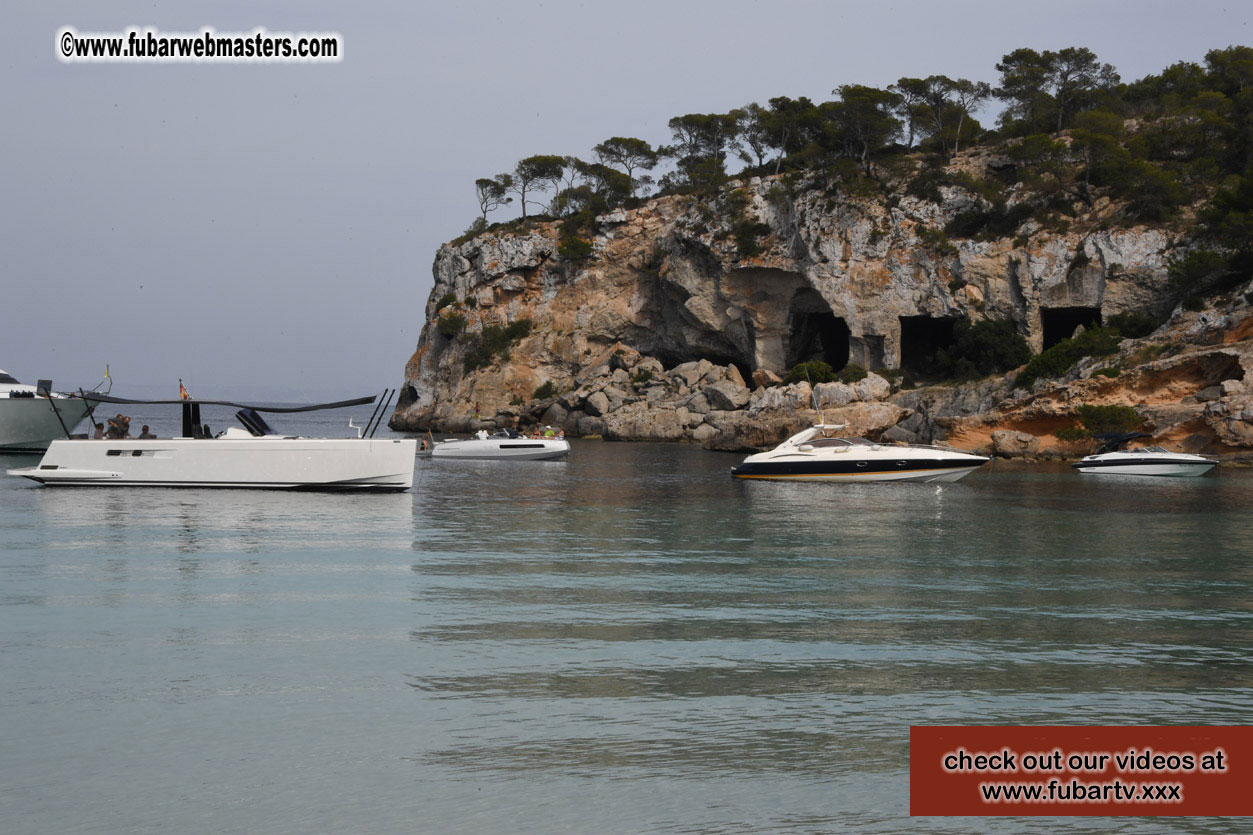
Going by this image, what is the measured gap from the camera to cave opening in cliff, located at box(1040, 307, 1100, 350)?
67.1m

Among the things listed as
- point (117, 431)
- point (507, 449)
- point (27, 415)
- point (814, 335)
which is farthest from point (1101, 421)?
point (27, 415)

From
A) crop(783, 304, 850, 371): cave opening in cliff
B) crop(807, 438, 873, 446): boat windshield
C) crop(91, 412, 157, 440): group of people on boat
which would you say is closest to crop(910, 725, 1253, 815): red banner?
crop(807, 438, 873, 446): boat windshield

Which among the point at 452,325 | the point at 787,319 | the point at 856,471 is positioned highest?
the point at 452,325

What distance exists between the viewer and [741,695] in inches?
359

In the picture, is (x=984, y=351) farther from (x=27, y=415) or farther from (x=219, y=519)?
(x=27, y=415)

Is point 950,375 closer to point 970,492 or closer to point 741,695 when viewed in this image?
point 970,492

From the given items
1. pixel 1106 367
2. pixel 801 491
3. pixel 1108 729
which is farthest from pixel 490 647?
pixel 1106 367

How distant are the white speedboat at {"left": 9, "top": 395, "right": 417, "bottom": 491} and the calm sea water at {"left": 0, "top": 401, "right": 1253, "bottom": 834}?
702 cm

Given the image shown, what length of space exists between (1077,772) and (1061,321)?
2723 inches

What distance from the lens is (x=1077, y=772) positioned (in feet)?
23.3

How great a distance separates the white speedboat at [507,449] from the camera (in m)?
49.2

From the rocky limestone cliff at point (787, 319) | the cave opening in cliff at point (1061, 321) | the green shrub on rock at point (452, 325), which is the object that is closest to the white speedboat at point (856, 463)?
the rocky limestone cliff at point (787, 319)

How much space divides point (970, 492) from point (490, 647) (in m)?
24.9

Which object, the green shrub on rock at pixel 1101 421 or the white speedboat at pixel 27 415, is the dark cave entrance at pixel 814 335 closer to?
the green shrub on rock at pixel 1101 421
